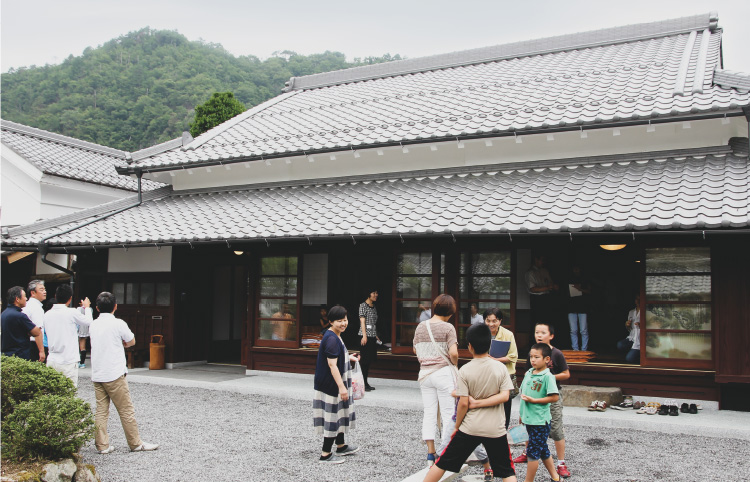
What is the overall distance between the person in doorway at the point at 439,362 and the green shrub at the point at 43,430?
3.24 meters

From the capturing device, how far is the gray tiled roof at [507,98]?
1000 centimetres

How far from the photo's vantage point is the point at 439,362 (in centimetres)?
557

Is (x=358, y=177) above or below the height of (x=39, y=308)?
above

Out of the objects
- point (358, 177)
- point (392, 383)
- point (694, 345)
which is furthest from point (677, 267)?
point (358, 177)

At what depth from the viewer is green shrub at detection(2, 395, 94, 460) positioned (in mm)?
5203

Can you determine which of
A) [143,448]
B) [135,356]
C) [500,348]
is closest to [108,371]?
[143,448]

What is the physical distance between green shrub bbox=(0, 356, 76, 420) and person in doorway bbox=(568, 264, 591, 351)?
7.66 meters

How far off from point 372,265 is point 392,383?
12.3 ft

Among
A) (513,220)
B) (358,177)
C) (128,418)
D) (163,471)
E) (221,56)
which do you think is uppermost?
(221,56)

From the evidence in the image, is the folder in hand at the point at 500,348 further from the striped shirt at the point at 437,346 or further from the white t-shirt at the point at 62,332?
the white t-shirt at the point at 62,332

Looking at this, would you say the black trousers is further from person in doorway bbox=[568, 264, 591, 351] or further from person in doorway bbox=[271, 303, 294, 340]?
person in doorway bbox=[568, 264, 591, 351]

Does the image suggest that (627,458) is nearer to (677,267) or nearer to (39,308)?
(677,267)

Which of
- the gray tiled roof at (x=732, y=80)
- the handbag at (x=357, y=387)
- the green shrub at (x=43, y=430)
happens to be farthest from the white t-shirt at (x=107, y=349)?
the gray tiled roof at (x=732, y=80)

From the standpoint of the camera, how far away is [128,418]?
6.34 metres
